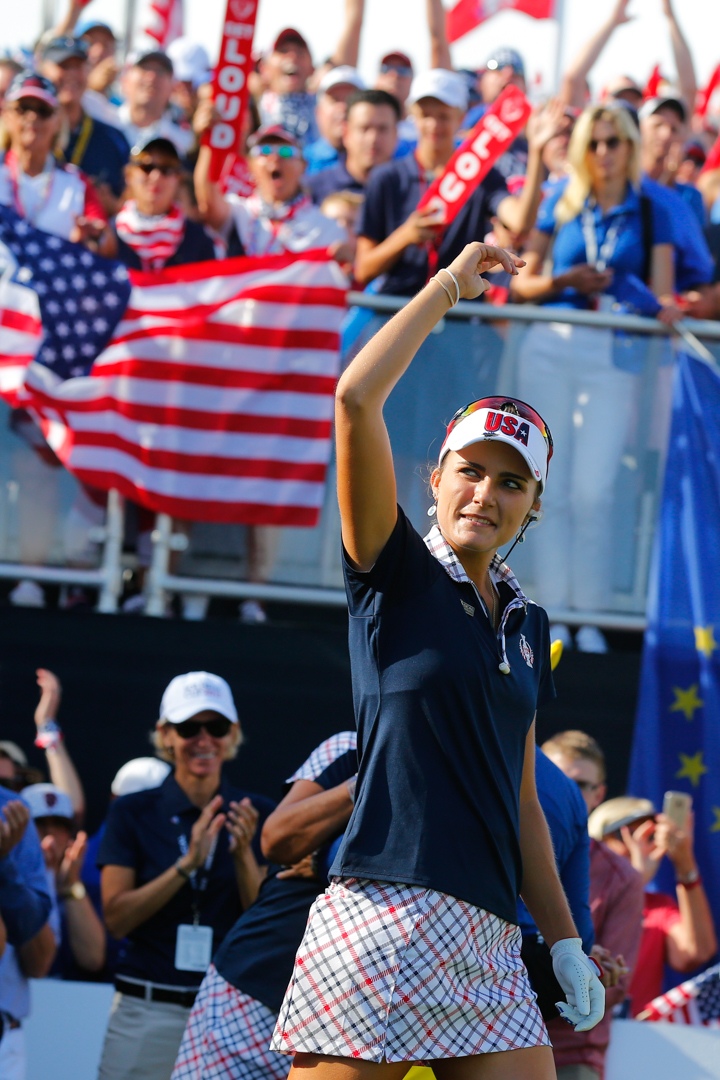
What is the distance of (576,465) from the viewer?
24.2ft

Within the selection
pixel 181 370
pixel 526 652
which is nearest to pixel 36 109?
pixel 181 370

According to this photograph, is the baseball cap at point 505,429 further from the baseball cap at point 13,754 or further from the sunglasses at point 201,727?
the baseball cap at point 13,754

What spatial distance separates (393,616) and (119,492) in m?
4.89

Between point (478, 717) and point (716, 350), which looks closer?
point (478, 717)

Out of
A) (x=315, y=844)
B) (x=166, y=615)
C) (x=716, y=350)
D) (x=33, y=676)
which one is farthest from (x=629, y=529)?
(x=315, y=844)

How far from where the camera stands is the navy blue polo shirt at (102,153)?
30.8 feet

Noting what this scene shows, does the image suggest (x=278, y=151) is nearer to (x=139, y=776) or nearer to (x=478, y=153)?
(x=478, y=153)

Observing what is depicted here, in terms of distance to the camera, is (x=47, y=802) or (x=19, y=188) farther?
(x=19, y=188)

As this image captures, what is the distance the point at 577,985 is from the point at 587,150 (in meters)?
5.40

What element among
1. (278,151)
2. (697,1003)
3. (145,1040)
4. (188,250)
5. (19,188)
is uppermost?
(278,151)

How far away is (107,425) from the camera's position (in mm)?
7707

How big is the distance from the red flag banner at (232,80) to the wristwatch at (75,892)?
3.92 meters

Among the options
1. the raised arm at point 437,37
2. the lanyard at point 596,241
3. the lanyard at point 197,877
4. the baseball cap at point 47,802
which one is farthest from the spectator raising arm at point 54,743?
the raised arm at point 437,37

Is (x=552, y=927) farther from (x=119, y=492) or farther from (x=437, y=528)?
(x=119, y=492)
